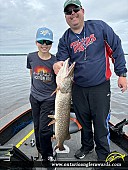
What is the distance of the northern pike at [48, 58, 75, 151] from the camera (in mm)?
2908

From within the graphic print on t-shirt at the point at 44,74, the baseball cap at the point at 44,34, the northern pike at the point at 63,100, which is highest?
the baseball cap at the point at 44,34

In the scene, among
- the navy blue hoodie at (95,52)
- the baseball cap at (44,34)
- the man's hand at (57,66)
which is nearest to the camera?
the man's hand at (57,66)

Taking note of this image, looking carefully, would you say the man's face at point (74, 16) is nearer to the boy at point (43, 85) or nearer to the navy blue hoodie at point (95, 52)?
the navy blue hoodie at point (95, 52)

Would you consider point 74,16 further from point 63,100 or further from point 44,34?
point 63,100

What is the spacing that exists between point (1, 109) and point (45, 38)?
853cm

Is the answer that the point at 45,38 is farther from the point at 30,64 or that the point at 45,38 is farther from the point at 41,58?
the point at 30,64

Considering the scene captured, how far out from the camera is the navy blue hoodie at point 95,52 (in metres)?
2.98

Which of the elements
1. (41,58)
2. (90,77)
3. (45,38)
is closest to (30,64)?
(41,58)

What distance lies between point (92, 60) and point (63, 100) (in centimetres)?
74

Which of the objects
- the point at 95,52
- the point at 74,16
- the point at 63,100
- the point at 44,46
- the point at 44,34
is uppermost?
the point at 74,16

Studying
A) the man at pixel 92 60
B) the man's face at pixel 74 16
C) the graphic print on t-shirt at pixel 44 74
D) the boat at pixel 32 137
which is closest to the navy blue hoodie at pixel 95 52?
the man at pixel 92 60

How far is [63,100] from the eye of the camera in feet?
10.0

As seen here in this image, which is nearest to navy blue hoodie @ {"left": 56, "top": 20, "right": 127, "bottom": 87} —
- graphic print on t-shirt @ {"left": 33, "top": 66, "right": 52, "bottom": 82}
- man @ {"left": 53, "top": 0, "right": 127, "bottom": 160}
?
man @ {"left": 53, "top": 0, "right": 127, "bottom": 160}

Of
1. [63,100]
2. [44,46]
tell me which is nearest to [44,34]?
[44,46]
